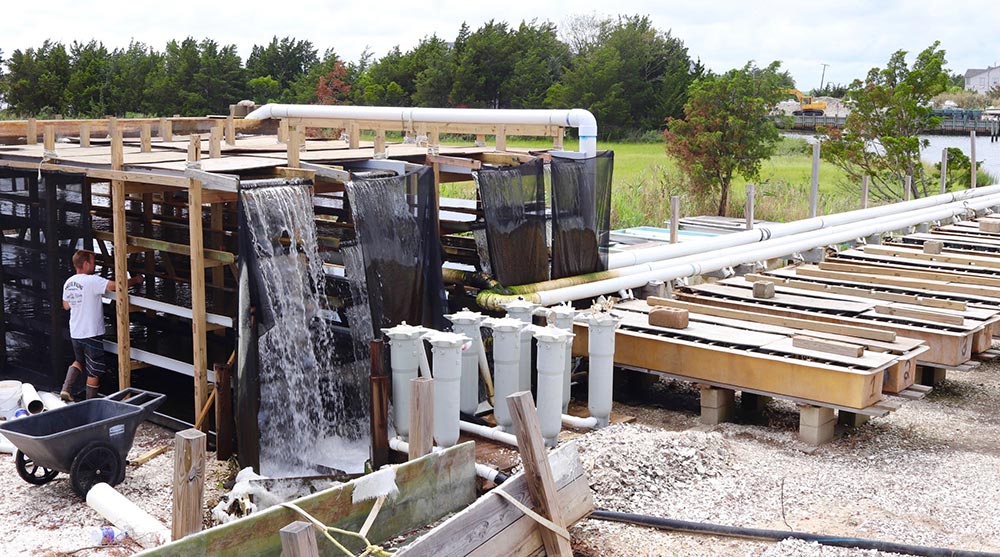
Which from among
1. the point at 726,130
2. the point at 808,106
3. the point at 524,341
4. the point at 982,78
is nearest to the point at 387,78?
the point at 726,130

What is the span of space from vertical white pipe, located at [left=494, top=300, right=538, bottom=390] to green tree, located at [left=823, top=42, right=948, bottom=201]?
21138 mm

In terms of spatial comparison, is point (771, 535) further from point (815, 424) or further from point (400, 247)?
point (400, 247)

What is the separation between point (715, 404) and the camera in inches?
411

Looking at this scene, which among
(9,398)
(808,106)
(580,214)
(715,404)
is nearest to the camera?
(715,404)

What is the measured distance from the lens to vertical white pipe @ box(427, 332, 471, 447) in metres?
8.98

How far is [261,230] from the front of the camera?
9.21 metres

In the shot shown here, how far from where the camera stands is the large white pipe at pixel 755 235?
44.4ft

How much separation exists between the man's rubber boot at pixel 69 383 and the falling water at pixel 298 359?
9.88ft

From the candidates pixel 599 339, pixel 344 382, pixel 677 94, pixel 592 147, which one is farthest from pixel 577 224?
pixel 677 94

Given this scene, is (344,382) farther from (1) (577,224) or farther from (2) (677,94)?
(2) (677,94)

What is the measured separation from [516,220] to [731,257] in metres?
4.16

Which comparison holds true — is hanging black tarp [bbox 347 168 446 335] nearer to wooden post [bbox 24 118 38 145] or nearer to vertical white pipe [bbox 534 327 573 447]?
vertical white pipe [bbox 534 327 573 447]

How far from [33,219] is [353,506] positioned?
6891mm

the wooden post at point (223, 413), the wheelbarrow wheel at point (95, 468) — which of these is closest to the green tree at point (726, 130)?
the wooden post at point (223, 413)
